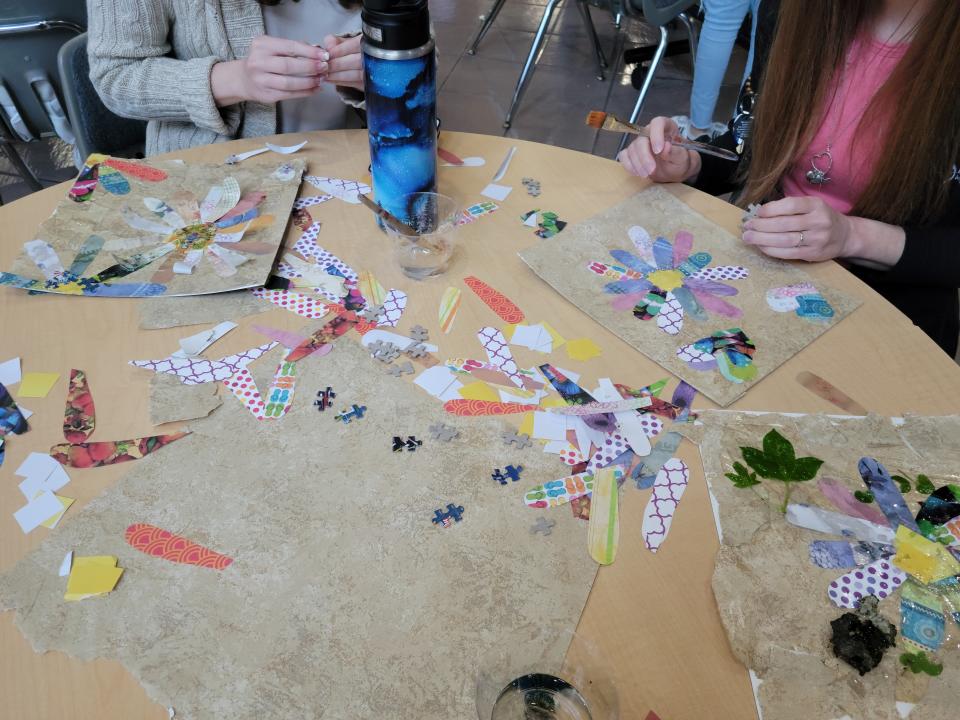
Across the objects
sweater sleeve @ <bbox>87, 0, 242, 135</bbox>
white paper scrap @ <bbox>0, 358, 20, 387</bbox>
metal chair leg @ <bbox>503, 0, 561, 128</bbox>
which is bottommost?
metal chair leg @ <bbox>503, 0, 561, 128</bbox>

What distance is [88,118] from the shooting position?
124 cm

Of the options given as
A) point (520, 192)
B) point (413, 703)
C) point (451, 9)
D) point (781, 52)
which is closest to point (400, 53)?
point (520, 192)

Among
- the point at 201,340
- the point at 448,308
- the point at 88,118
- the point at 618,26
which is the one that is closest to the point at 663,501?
the point at 448,308

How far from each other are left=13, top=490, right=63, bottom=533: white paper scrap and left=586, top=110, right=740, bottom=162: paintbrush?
834 mm

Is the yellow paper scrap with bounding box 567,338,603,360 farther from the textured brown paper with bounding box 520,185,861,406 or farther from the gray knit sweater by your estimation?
the gray knit sweater

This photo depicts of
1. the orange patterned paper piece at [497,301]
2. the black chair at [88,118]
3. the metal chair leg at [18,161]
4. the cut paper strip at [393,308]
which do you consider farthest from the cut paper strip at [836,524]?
the metal chair leg at [18,161]

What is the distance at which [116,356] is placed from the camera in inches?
30.5

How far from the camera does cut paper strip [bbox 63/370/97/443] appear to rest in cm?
69

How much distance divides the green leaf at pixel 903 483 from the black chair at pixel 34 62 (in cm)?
191

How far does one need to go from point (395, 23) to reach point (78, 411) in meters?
0.58

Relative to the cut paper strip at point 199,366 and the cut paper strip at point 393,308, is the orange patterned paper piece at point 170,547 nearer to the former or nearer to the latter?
the cut paper strip at point 199,366

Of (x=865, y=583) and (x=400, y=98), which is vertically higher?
(x=400, y=98)

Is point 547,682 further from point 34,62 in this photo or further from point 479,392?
point 34,62

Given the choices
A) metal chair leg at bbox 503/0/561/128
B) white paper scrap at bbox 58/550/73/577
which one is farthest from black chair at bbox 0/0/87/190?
metal chair leg at bbox 503/0/561/128
